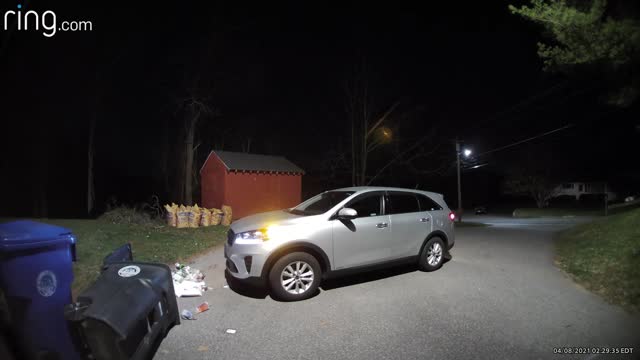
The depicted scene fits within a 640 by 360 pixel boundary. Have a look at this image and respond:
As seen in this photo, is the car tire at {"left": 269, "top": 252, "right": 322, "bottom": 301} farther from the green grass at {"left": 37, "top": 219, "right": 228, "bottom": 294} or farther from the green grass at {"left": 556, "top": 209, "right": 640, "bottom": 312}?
the green grass at {"left": 556, "top": 209, "right": 640, "bottom": 312}

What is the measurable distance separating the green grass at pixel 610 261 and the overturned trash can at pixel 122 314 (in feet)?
19.4

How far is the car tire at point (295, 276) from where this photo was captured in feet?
15.8

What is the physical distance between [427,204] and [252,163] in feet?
41.6

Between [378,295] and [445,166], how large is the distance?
2036cm

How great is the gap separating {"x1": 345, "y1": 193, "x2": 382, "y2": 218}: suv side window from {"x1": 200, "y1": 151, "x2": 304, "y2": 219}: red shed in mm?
11453

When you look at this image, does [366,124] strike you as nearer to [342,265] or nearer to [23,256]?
[342,265]

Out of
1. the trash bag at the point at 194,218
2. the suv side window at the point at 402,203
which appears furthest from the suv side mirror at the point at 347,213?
the trash bag at the point at 194,218

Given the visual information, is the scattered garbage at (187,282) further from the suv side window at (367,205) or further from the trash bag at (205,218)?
the trash bag at (205,218)

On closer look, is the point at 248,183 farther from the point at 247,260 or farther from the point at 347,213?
the point at 347,213

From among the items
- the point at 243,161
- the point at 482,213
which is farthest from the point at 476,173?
the point at 243,161

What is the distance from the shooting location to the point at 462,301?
15.8ft

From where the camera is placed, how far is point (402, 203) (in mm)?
6180

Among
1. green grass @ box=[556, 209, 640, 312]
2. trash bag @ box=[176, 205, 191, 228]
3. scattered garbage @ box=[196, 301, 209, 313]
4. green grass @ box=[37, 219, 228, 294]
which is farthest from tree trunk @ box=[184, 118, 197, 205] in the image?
green grass @ box=[556, 209, 640, 312]

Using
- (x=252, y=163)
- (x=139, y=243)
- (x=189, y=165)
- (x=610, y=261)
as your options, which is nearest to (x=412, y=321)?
(x=610, y=261)
